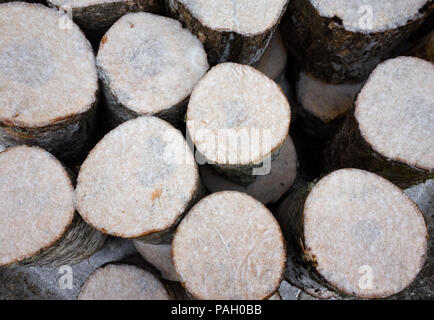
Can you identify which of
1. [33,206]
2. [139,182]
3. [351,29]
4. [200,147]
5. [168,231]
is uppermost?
[351,29]

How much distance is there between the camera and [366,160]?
1225 mm

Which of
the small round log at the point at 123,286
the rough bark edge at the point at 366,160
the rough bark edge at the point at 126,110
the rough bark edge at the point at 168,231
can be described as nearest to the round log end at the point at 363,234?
the rough bark edge at the point at 366,160

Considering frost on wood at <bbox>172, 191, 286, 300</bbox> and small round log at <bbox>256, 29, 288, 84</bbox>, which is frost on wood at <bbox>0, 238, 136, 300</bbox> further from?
small round log at <bbox>256, 29, 288, 84</bbox>

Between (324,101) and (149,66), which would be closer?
(149,66)

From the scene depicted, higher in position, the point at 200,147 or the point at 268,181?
the point at 200,147

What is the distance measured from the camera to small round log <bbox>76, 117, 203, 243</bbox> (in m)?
1.07

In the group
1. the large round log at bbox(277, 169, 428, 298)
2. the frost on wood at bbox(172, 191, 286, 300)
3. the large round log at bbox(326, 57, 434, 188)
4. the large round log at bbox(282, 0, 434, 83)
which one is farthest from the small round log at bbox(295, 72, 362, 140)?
the frost on wood at bbox(172, 191, 286, 300)

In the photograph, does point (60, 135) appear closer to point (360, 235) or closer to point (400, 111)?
point (360, 235)

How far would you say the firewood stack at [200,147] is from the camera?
1.05 meters

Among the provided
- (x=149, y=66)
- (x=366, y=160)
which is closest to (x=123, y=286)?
(x=149, y=66)

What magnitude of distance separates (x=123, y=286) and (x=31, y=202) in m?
0.48

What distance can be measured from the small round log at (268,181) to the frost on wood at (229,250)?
0.35m

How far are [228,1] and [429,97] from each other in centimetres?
77
